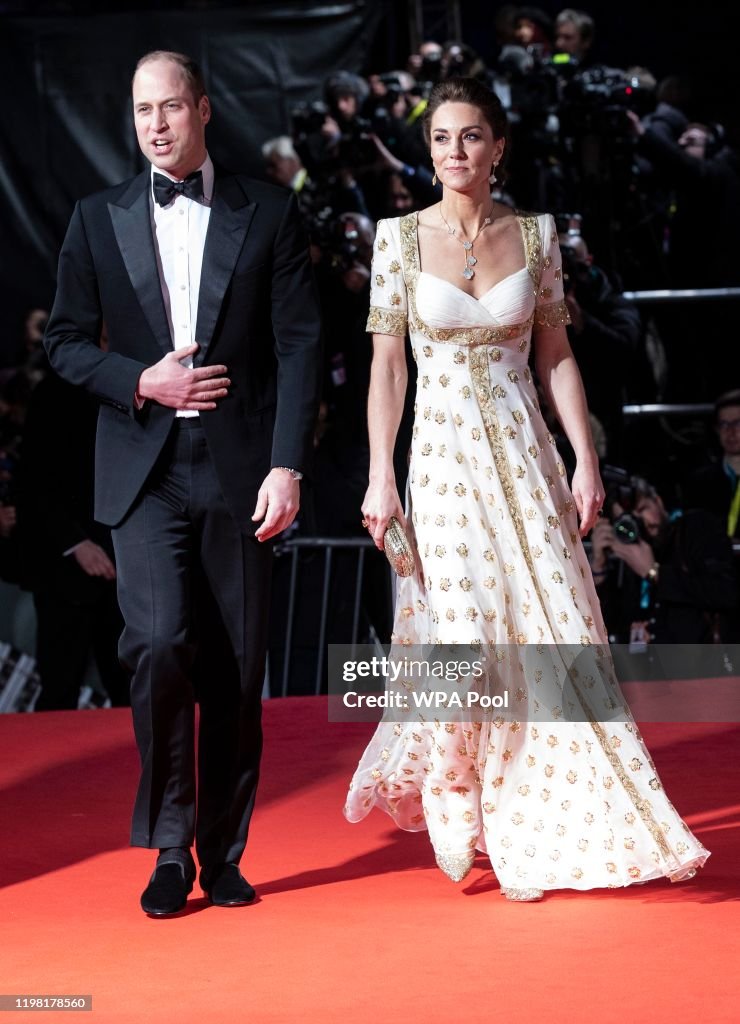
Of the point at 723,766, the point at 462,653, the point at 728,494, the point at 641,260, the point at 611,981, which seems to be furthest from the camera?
the point at 641,260

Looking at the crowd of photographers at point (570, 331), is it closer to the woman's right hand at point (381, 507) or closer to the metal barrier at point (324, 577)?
the metal barrier at point (324, 577)

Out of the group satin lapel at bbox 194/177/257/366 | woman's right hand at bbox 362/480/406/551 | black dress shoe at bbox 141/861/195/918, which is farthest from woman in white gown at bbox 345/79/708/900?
black dress shoe at bbox 141/861/195/918

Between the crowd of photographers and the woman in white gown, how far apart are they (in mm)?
1795

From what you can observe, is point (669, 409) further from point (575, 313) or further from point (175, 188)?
point (175, 188)

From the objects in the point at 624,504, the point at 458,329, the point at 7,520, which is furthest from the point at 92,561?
the point at 458,329

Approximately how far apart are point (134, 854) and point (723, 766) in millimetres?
1731

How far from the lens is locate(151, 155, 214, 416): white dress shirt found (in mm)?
3088

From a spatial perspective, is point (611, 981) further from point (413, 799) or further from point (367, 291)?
point (367, 291)

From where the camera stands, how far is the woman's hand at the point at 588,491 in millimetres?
3379

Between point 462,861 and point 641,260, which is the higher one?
point 641,260

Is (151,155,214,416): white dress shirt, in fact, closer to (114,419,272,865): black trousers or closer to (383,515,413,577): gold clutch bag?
(114,419,272,865): black trousers

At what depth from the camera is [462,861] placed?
3.24 m

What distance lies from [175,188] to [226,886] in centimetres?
135

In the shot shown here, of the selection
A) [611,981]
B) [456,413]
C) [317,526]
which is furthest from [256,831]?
[317,526]
